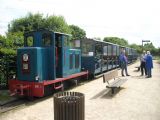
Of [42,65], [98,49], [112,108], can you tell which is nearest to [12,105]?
[42,65]

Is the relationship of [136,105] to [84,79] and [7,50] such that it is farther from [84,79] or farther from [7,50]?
[84,79]

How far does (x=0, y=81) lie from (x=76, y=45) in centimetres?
598

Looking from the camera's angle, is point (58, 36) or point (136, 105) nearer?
point (136, 105)

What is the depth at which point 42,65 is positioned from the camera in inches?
403

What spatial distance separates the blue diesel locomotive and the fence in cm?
122

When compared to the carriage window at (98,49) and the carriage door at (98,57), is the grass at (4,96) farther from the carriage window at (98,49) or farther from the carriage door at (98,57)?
the carriage window at (98,49)

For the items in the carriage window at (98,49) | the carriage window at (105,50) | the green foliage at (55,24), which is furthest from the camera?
the green foliage at (55,24)

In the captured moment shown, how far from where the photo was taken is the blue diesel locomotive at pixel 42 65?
9767mm

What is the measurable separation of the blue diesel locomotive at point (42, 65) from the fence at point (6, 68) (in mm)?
1224

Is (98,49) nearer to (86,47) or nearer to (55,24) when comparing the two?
(86,47)

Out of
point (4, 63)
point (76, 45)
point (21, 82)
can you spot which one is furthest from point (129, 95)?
point (76, 45)

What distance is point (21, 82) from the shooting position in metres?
9.92

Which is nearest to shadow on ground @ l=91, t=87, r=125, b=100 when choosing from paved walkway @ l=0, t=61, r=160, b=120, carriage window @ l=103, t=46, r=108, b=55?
paved walkway @ l=0, t=61, r=160, b=120

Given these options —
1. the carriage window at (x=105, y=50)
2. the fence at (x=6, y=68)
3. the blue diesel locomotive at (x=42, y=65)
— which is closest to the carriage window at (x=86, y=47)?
the carriage window at (x=105, y=50)
